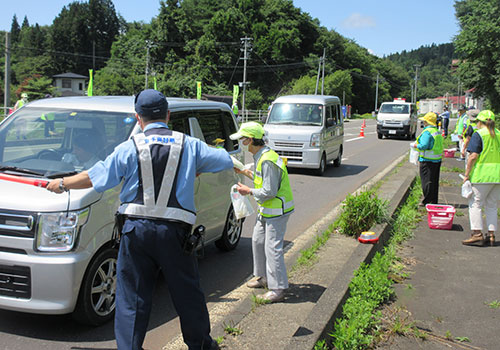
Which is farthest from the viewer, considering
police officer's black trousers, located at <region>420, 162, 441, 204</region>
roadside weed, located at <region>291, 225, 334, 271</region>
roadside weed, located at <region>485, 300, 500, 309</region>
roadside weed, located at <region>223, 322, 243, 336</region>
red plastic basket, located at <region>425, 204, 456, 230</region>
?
police officer's black trousers, located at <region>420, 162, 441, 204</region>

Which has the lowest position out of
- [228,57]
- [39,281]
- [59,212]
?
[39,281]

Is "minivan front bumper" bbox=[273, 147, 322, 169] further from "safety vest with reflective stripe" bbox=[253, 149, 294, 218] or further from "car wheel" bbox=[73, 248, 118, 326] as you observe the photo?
"car wheel" bbox=[73, 248, 118, 326]

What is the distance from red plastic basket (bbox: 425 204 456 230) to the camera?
809cm

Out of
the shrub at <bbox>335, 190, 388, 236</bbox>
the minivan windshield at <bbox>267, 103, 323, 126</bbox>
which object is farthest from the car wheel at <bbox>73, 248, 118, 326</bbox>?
the minivan windshield at <bbox>267, 103, 323, 126</bbox>

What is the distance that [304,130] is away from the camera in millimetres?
14453

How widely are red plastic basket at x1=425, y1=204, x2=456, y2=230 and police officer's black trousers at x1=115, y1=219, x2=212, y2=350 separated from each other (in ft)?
19.4

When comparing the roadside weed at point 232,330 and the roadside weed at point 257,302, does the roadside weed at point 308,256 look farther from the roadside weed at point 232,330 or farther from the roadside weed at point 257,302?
the roadside weed at point 232,330

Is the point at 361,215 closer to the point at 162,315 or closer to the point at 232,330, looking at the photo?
the point at 162,315

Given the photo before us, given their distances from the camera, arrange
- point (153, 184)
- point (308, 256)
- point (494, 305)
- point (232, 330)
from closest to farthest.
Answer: point (153, 184) → point (232, 330) → point (494, 305) → point (308, 256)

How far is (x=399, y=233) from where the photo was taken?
7.58 m

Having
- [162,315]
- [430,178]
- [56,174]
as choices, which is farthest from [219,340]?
[430,178]

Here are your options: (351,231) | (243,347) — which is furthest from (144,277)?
(351,231)

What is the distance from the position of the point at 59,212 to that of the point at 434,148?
24.0 ft

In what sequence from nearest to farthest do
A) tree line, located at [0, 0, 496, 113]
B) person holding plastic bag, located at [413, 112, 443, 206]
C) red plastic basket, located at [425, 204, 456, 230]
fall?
1. red plastic basket, located at [425, 204, 456, 230]
2. person holding plastic bag, located at [413, 112, 443, 206]
3. tree line, located at [0, 0, 496, 113]
